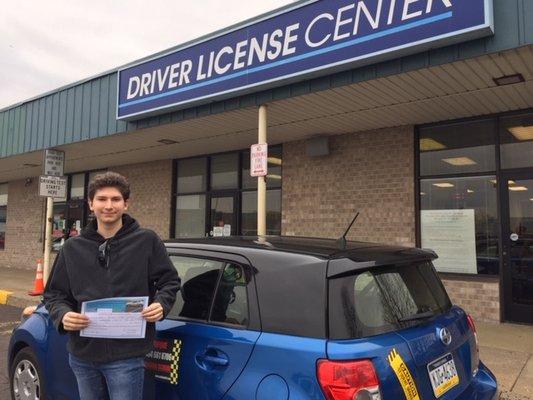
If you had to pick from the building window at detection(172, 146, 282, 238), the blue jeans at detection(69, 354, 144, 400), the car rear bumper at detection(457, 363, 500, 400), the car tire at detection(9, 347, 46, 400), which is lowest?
the car tire at detection(9, 347, 46, 400)

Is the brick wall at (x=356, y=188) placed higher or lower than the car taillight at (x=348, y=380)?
higher

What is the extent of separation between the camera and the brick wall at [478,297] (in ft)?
24.5

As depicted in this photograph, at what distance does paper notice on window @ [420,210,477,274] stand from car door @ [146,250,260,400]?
238 inches

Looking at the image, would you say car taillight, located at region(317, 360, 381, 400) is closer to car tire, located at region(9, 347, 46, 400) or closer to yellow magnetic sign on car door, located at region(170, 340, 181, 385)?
yellow magnetic sign on car door, located at region(170, 340, 181, 385)

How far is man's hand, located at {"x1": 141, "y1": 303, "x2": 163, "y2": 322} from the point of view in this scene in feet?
8.20

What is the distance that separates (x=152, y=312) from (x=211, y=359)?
411mm

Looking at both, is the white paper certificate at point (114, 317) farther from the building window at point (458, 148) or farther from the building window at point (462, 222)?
the building window at point (458, 148)

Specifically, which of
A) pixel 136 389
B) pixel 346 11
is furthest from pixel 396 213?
pixel 136 389

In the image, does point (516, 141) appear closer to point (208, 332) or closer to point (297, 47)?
point (297, 47)

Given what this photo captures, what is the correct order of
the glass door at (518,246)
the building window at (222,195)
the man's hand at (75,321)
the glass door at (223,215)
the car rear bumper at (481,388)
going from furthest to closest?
the glass door at (223,215), the building window at (222,195), the glass door at (518,246), the car rear bumper at (481,388), the man's hand at (75,321)

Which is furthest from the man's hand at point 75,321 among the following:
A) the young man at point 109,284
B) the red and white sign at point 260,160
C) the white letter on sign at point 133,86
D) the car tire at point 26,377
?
the white letter on sign at point 133,86

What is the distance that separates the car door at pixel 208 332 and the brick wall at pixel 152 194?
31.7ft

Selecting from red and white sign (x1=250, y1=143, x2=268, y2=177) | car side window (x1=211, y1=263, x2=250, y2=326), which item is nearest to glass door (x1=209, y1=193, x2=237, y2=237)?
red and white sign (x1=250, y1=143, x2=268, y2=177)

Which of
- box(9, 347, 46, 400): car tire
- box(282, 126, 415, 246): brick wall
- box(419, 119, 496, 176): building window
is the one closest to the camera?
box(9, 347, 46, 400): car tire
